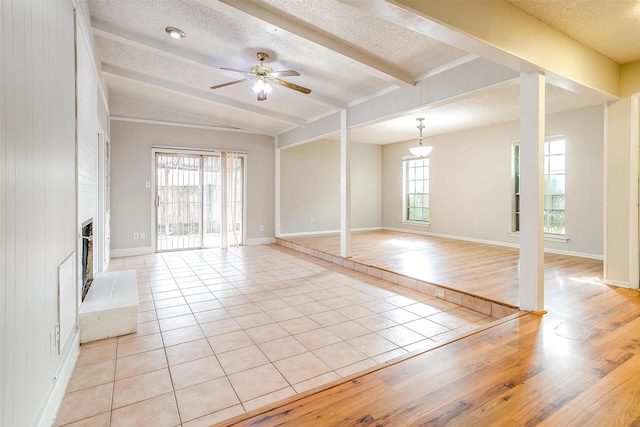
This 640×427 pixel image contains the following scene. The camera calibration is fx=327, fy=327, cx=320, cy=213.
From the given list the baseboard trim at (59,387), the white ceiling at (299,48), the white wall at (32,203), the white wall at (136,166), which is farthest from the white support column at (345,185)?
the white wall at (32,203)

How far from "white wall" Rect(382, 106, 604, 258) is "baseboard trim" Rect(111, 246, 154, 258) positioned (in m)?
6.08

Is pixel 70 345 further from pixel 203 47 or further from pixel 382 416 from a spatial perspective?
pixel 203 47

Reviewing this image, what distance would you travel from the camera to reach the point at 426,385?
184cm

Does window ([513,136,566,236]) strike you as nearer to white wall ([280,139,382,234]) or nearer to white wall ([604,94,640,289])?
white wall ([604,94,640,289])

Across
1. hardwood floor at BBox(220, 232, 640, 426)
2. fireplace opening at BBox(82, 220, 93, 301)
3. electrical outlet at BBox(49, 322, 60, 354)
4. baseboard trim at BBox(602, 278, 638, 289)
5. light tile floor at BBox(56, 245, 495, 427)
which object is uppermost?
fireplace opening at BBox(82, 220, 93, 301)

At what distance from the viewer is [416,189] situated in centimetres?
855

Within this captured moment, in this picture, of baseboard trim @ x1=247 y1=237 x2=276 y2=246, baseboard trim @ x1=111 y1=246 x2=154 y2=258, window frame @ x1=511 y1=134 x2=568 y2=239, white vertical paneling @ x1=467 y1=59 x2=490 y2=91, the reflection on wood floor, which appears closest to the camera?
white vertical paneling @ x1=467 y1=59 x2=490 y2=91

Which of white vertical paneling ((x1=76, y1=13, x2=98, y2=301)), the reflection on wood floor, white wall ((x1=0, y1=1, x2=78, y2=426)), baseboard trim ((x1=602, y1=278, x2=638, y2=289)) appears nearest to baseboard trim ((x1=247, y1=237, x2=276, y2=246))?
the reflection on wood floor

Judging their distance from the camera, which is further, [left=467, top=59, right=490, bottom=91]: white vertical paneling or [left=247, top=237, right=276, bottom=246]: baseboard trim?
[left=247, top=237, right=276, bottom=246]: baseboard trim

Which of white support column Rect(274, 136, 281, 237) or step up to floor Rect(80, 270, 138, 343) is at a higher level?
white support column Rect(274, 136, 281, 237)

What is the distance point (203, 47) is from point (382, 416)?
4048 mm

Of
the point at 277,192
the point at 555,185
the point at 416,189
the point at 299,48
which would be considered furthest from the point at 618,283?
the point at 277,192

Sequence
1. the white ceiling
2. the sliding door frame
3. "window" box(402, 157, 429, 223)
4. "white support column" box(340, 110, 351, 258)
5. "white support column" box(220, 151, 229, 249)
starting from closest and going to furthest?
the white ceiling
"white support column" box(340, 110, 351, 258)
the sliding door frame
"white support column" box(220, 151, 229, 249)
"window" box(402, 157, 429, 223)

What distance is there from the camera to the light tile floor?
190cm
